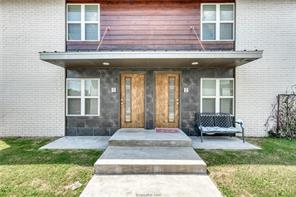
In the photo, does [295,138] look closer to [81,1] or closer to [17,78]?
[81,1]

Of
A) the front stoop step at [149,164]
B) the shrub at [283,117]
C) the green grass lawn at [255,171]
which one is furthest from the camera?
the shrub at [283,117]

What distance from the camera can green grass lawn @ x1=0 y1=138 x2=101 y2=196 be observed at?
4.12 m

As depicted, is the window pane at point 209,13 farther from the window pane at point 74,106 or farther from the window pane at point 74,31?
the window pane at point 74,106

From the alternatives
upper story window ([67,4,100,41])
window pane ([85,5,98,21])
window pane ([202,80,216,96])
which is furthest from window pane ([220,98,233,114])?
window pane ([85,5,98,21])

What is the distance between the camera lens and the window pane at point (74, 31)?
873cm

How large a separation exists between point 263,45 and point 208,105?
3.29 m

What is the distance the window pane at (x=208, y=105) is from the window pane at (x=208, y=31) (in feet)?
8.28

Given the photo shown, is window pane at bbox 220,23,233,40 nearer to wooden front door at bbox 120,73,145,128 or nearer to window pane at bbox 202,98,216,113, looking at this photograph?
window pane at bbox 202,98,216,113

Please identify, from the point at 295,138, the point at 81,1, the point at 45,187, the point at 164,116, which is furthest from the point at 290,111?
the point at 81,1

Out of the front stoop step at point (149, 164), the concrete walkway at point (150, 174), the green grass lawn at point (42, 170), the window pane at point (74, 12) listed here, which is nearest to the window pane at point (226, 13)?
the concrete walkway at point (150, 174)

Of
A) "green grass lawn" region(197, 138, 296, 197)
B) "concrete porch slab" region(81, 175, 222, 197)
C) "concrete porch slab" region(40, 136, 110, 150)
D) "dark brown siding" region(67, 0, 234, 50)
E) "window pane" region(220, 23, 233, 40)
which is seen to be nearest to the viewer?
"concrete porch slab" region(81, 175, 222, 197)

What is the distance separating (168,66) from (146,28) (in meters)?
1.80

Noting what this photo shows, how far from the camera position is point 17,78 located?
8656 millimetres

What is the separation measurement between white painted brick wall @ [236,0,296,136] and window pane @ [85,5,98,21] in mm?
5763
